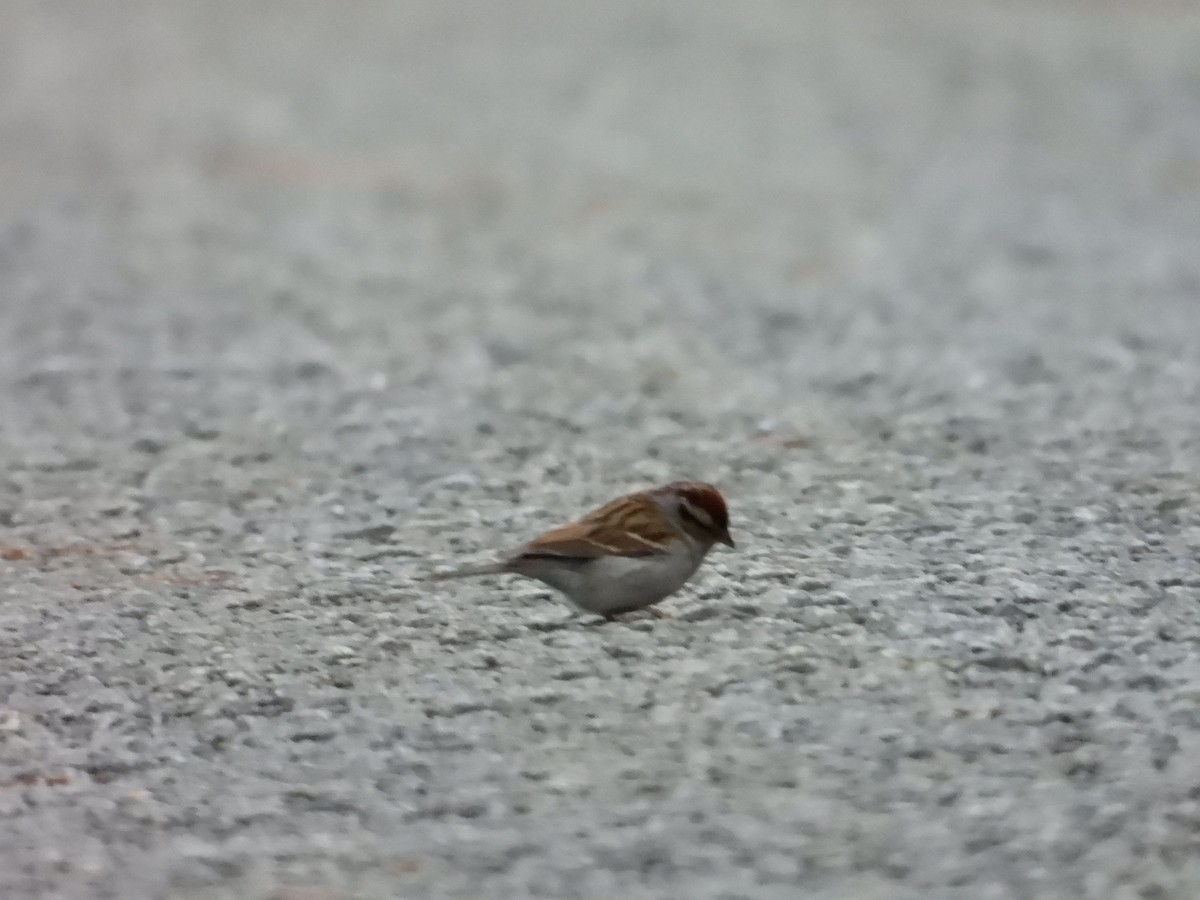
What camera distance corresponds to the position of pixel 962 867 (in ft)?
10.5

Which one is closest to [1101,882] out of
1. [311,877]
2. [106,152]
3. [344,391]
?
[311,877]

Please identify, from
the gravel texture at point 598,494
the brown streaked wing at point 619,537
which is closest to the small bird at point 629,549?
the brown streaked wing at point 619,537

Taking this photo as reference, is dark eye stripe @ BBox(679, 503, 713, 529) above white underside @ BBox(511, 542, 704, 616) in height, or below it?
above

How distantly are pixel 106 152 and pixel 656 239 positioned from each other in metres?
4.20

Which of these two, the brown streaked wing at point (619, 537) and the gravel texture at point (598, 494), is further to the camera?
the brown streaked wing at point (619, 537)

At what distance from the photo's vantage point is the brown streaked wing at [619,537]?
4234 millimetres

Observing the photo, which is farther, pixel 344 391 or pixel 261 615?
pixel 344 391

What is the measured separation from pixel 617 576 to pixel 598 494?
1345 millimetres

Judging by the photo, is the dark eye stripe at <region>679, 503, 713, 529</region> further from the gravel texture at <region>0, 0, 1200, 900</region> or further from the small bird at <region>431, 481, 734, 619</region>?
the gravel texture at <region>0, 0, 1200, 900</region>

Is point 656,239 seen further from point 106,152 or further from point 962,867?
point 962,867

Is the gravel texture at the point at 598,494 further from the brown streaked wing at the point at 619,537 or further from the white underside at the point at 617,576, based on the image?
the brown streaked wing at the point at 619,537

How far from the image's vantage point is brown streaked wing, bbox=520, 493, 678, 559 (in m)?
4.23

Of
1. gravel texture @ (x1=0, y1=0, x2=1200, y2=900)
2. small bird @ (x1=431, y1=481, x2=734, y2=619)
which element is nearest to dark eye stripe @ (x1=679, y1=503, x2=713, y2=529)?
small bird @ (x1=431, y1=481, x2=734, y2=619)

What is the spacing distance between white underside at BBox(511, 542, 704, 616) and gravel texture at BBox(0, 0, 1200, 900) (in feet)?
0.37
